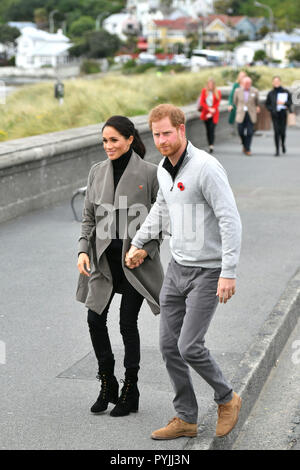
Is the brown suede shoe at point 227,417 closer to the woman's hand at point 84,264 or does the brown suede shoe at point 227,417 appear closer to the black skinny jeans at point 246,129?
the woman's hand at point 84,264

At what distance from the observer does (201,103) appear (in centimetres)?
1941

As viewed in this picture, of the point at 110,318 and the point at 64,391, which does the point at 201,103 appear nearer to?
the point at 110,318

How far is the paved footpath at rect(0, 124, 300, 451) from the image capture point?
489cm

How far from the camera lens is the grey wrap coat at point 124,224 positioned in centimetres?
500

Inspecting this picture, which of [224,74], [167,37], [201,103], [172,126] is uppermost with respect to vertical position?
[172,126]

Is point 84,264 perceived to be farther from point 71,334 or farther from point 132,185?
point 71,334

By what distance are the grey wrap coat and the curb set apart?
0.78m

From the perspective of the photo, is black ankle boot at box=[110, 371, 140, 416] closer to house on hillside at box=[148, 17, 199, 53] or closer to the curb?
the curb

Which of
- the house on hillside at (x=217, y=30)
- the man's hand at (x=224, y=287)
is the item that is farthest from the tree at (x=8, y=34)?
the man's hand at (x=224, y=287)

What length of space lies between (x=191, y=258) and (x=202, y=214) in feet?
0.78

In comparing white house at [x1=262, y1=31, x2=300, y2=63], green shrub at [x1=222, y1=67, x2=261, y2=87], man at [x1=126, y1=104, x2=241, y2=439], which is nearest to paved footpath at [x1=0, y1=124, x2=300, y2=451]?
man at [x1=126, y1=104, x2=241, y2=439]

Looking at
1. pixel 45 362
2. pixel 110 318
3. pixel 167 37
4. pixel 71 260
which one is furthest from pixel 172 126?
pixel 167 37

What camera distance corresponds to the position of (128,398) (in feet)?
16.8

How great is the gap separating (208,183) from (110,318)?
3100mm
